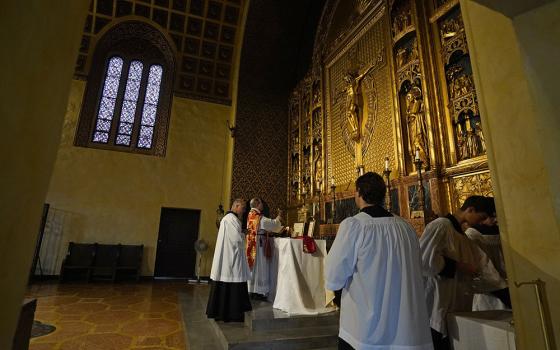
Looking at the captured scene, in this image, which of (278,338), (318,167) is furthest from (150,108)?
(278,338)

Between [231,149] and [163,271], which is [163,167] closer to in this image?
[231,149]

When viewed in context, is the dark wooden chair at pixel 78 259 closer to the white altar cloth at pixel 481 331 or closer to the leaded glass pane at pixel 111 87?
the leaded glass pane at pixel 111 87

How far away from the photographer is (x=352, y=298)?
1801 millimetres

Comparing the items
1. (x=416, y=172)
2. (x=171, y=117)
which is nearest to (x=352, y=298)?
(x=416, y=172)

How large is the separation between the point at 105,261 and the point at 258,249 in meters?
5.85

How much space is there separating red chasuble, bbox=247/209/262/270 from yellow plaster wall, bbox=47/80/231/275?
5.13m

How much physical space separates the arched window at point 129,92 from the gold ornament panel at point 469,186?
868 centimetres

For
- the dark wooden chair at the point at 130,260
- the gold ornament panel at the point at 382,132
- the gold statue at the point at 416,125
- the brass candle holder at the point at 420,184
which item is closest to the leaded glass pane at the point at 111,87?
the dark wooden chair at the point at 130,260

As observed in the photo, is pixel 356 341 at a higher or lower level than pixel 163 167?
lower

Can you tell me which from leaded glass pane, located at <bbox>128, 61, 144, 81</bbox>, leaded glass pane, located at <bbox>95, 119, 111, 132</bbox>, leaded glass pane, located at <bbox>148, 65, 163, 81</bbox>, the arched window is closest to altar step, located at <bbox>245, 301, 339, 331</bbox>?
the arched window

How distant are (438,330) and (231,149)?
26.7 feet

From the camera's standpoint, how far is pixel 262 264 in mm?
4805

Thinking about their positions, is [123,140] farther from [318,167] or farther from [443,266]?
[443,266]

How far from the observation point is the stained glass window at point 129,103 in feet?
31.8
